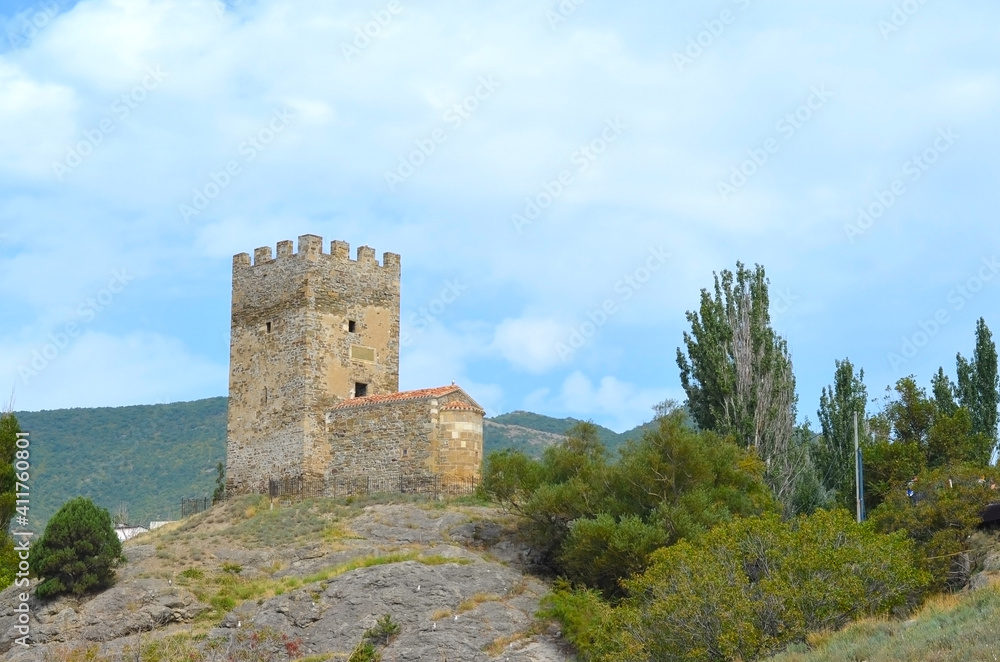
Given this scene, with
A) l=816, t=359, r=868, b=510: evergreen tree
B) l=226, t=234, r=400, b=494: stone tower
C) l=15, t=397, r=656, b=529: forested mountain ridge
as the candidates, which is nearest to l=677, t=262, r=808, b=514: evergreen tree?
l=816, t=359, r=868, b=510: evergreen tree

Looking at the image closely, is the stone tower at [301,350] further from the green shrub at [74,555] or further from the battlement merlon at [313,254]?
the green shrub at [74,555]

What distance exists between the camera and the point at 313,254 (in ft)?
144

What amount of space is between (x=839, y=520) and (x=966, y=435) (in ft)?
36.2

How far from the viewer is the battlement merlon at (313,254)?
43.9 m

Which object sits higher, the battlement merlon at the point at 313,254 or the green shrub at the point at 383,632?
the battlement merlon at the point at 313,254

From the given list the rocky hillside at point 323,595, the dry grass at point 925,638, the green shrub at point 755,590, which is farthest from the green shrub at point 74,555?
the dry grass at point 925,638

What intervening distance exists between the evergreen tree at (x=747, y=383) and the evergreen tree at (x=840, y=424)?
1.61 metres

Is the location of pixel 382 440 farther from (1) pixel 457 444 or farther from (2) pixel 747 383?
(2) pixel 747 383

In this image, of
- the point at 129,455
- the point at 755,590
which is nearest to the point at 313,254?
the point at 755,590

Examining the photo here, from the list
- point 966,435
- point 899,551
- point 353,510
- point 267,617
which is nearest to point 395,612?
point 267,617

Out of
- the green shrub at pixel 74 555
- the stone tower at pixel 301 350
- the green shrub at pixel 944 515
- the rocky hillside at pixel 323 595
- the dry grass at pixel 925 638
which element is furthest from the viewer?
the stone tower at pixel 301 350

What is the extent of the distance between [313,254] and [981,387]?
75.7 feet

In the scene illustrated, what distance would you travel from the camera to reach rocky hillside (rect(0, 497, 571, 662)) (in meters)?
32.5

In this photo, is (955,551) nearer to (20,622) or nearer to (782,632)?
(782,632)
